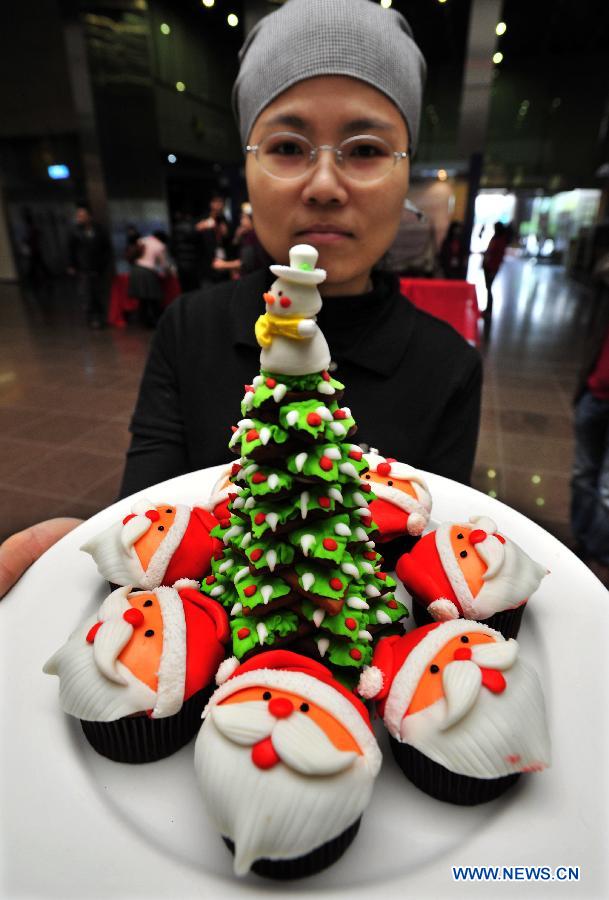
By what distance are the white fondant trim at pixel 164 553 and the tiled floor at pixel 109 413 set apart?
232 centimetres

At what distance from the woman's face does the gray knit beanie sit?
2 cm

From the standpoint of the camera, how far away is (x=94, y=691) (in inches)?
27.9

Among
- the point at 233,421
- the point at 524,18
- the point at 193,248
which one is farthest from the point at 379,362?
the point at 524,18

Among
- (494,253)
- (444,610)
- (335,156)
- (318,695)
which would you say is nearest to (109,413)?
(335,156)

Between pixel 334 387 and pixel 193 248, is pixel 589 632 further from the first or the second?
pixel 193 248

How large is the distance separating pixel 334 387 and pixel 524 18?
1261cm

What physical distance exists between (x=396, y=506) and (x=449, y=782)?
0.48m

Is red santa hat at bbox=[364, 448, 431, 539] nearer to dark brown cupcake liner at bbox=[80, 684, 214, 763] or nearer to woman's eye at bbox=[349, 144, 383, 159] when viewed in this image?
dark brown cupcake liner at bbox=[80, 684, 214, 763]

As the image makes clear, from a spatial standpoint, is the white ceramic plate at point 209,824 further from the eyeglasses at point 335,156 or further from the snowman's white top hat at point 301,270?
the eyeglasses at point 335,156

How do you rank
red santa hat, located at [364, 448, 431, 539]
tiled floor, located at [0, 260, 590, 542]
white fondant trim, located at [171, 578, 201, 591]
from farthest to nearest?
tiled floor, located at [0, 260, 590, 542] < red santa hat, located at [364, 448, 431, 539] < white fondant trim, located at [171, 578, 201, 591]

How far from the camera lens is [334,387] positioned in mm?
773

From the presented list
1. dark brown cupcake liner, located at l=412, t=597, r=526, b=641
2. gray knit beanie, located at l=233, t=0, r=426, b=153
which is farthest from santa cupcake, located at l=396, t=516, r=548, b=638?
gray knit beanie, located at l=233, t=0, r=426, b=153

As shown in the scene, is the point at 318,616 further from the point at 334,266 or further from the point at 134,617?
the point at 334,266

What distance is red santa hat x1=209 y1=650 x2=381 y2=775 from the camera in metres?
0.65
